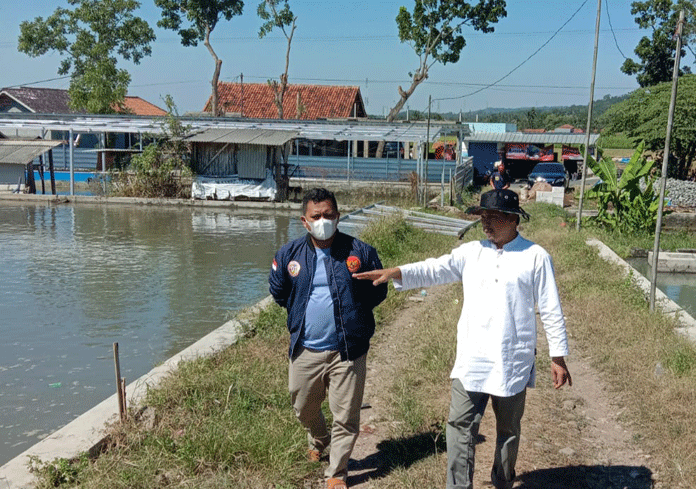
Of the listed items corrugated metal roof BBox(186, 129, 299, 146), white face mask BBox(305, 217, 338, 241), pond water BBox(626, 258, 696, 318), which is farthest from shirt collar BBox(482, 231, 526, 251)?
corrugated metal roof BBox(186, 129, 299, 146)

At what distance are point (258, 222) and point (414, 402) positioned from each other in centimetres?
1628

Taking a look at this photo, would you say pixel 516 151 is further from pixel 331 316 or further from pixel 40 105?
pixel 331 316

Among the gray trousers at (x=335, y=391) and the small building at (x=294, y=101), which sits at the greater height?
the small building at (x=294, y=101)

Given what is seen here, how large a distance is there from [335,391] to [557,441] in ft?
5.56

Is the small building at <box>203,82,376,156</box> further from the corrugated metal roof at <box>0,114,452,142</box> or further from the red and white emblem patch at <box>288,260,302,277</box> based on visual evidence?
the red and white emblem patch at <box>288,260,302,277</box>

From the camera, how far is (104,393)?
6.88 metres

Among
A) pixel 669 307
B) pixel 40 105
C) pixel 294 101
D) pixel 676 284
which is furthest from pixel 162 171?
pixel 294 101

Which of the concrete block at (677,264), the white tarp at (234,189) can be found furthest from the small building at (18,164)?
the concrete block at (677,264)

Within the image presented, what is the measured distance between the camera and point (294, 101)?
4944cm

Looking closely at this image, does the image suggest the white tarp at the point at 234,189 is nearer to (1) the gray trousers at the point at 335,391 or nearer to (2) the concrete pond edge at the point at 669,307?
(2) the concrete pond edge at the point at 669,307

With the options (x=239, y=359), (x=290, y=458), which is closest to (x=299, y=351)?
(x=290, y=458)

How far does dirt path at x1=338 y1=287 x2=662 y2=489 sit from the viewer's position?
4.50 meters

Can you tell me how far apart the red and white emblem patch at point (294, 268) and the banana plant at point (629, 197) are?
1445cm

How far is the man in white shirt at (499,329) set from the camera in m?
3.81
